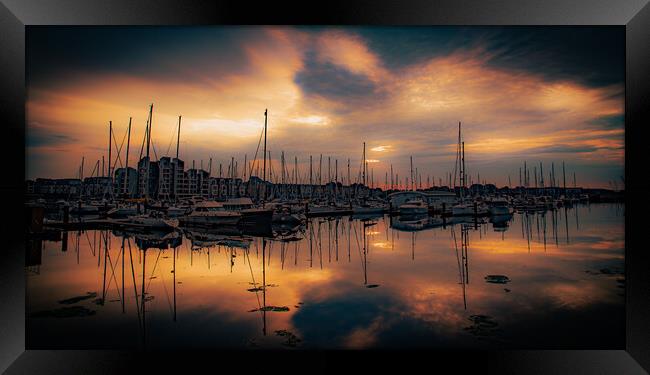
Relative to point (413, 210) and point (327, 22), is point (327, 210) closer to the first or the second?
point (413, 210)

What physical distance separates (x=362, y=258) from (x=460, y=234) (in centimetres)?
679

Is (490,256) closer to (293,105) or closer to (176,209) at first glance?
(293,105)

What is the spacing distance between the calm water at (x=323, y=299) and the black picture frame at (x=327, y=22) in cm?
19

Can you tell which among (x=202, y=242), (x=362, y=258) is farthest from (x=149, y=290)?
(x=202, y=242)

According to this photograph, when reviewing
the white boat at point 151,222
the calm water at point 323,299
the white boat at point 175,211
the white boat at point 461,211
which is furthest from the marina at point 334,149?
the white boat at point 461,211

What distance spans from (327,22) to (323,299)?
3928 millimetres

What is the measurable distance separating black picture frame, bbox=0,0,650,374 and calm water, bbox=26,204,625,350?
0.63ft

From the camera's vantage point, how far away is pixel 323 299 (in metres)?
6.12

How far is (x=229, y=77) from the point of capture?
815cm

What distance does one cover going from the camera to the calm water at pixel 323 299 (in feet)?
15.7

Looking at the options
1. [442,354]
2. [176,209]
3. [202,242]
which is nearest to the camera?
[442,354]

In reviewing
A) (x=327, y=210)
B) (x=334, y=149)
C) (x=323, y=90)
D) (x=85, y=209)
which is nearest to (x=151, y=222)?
(x=334, y=149)

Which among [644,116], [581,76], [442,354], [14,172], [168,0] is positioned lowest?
[442,354]

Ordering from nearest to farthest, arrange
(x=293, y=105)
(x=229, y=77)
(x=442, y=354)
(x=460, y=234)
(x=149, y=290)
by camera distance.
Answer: (x=442, y=354), (x=149, y=290), (x=229, y=77), (x=293, y=105), (x=460, y=234)
